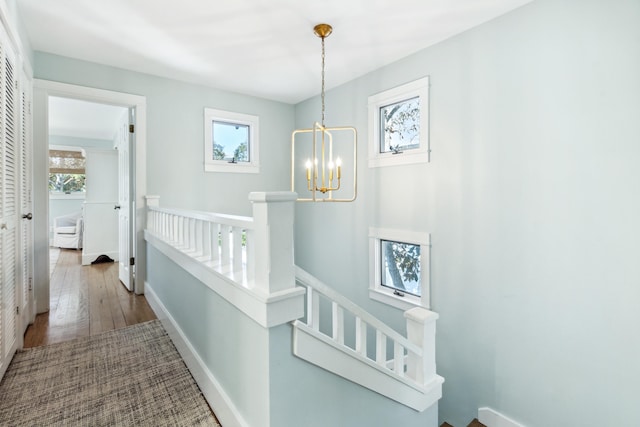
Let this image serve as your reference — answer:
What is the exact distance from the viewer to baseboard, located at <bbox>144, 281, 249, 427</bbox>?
1414 mm

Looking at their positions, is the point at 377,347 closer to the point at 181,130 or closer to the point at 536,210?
the point at 536,210

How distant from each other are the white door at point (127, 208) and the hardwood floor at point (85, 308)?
0.22m

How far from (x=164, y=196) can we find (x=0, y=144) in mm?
1835

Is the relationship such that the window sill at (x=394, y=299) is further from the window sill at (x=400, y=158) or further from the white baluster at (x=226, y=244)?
the white baluster at (x=226, y=244)

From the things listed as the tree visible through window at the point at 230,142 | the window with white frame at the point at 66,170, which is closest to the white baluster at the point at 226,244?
the tree visible through window at the point at 230,142

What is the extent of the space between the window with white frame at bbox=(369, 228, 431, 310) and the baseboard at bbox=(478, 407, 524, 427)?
0.89 meters

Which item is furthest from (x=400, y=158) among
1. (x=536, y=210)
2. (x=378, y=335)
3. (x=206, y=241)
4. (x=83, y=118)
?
(x=83, y=118)

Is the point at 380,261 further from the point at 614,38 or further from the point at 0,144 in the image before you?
the point at 0,144

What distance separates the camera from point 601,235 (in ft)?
6.19

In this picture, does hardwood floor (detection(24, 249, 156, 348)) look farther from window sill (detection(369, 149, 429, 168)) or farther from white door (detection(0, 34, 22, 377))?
window sill (detection(369, 149, 429, 168))

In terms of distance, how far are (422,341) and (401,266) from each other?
143 centimetres

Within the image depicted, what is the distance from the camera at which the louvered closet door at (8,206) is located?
5.70 feet

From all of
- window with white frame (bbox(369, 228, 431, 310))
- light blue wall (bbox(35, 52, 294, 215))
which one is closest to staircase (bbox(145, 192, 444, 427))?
window with white frame (bbox(369, 228, 431, 310))

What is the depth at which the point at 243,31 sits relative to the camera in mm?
2543
